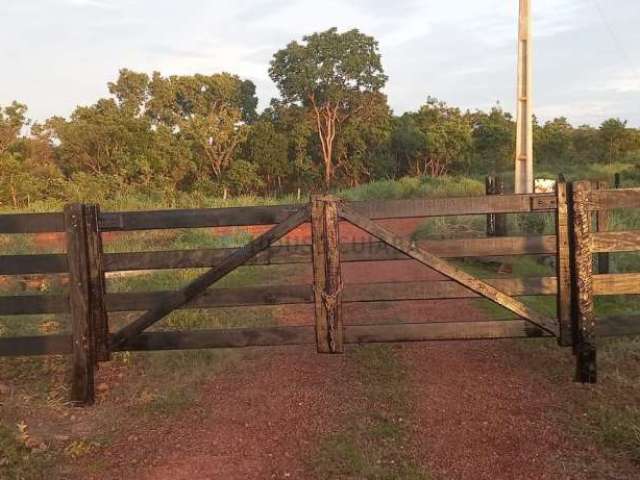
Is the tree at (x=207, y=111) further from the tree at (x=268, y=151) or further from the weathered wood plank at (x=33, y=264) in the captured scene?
the weathered wood plank at (x=33, y=264)

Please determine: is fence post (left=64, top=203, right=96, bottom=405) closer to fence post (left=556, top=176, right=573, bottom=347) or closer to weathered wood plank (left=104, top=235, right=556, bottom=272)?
weathered wood plank (left=104, top=235, right=556, bottom=272)

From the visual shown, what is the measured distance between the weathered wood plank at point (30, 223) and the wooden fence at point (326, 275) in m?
0.01

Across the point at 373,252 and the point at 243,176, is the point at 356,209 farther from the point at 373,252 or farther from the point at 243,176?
the point at 243,176

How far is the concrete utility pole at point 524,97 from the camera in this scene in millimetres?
14320

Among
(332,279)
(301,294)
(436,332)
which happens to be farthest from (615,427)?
(301,294)

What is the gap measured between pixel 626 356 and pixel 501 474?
103 inches

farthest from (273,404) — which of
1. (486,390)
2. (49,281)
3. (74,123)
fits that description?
(74,123)

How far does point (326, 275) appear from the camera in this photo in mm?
4523

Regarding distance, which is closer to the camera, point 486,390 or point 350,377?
point 486,390

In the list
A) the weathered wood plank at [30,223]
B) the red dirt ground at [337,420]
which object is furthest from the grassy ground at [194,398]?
the weathered wood plank at [30,223]

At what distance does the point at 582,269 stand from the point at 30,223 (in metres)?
4.51

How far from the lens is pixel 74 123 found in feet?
122

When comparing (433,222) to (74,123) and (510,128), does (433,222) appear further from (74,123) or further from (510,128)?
(510,128)

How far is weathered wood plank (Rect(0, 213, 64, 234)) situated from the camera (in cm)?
471
